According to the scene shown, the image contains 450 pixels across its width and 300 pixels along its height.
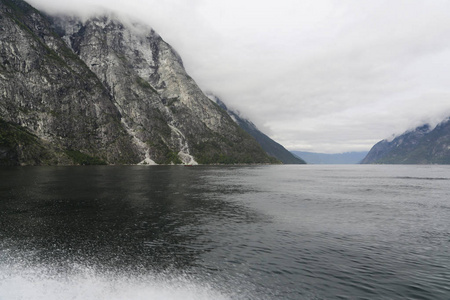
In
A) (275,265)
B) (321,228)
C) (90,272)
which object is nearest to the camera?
(90,272)

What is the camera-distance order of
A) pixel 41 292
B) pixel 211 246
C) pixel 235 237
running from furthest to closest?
1. pixel 235 237
2. pixel 211 246
3. pixel 41 292

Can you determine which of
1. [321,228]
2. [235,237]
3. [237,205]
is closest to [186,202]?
[237,205]

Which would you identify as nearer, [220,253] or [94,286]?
[94,286]

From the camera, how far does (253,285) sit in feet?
63.3

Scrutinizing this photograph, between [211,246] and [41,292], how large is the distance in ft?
50.2

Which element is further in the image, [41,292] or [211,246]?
[211,246]

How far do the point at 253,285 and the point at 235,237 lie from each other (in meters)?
11.9

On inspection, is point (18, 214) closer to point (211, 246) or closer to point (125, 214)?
point (125, 214)

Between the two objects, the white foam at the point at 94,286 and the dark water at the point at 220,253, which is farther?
the dark water at the point at 220,253

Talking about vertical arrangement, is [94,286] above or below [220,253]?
below

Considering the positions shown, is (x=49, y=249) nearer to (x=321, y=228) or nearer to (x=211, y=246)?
(x=211, y=246)

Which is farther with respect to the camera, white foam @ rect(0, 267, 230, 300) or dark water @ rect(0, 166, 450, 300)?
dark water @ rect(0, 166, 450, 300)

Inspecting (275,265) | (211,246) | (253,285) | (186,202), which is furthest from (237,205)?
(253,285)

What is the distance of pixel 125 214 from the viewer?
42.5 metres
